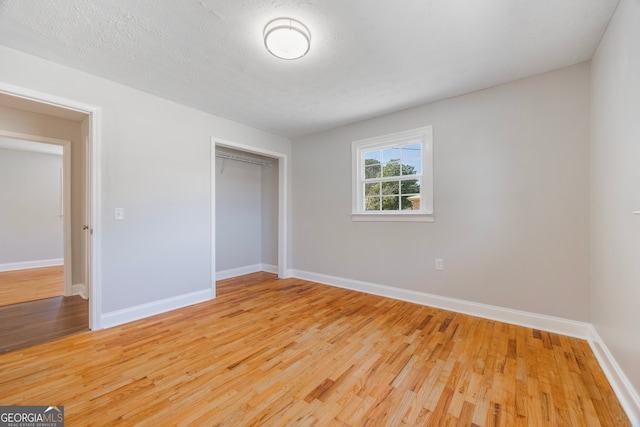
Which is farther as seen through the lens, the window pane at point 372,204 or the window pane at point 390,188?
the window pane at point 372,204

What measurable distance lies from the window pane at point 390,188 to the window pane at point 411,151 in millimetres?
349

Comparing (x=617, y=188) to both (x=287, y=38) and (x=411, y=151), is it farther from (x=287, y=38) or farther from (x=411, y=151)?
(x=287, y=38)

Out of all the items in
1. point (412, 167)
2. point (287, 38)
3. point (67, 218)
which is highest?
point (287, 38)

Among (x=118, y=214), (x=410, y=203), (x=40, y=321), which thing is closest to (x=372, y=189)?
(x=410, y=203)

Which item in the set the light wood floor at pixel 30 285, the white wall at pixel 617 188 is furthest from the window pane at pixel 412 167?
the light wood floor at pixel 30 285

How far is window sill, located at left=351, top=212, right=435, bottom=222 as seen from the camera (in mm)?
3135

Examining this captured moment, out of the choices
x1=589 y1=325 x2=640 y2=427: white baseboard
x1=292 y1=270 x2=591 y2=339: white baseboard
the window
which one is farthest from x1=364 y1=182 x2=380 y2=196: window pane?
x1=589 y1=325 x2=640 y2=427: white baseboard

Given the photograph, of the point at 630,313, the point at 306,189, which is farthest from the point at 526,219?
the point at 306,189

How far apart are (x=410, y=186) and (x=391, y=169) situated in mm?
370

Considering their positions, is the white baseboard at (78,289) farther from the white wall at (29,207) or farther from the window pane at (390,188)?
the window pane at (390,188)

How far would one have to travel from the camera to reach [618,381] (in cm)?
160

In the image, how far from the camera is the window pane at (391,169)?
3467 mm

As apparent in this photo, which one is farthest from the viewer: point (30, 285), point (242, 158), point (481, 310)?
point (242, 158)

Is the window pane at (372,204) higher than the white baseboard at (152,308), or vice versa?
the window pane at (372,204)
